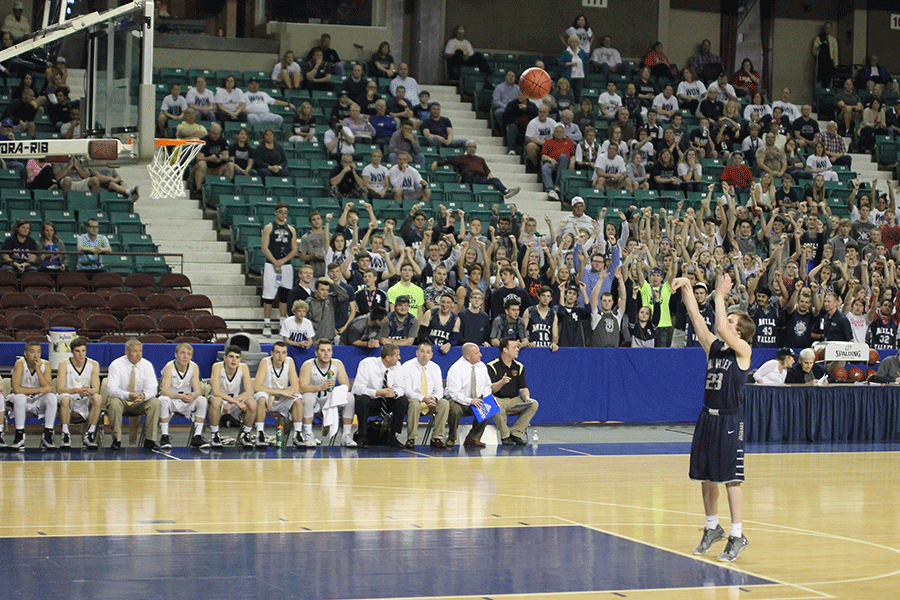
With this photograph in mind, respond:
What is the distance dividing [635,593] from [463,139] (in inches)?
707

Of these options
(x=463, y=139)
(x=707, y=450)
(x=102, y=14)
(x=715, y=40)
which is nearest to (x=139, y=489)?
(x=102, y=14)

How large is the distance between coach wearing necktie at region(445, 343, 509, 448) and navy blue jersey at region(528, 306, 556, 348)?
1.80 metres

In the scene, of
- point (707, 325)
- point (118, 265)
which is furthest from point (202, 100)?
point (707, 325)

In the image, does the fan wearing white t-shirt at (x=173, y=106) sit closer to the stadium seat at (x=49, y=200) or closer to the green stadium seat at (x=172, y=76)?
the green stadium seat at (x=172, y=76)

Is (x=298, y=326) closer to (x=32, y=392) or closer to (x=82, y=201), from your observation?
(x=32, y=392)

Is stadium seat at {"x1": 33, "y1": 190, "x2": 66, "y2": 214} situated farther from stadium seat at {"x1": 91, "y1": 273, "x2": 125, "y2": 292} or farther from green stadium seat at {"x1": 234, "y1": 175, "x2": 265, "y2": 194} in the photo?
green stadium seat at {"x1": 234, "y1": 175, "x2": 265, "y2": 194}

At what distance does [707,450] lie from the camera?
29.2 feet

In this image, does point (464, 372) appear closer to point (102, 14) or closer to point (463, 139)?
point (102, 14)

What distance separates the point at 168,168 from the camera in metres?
16.2

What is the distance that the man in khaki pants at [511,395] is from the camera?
1614 centimetres

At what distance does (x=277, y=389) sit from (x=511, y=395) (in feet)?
10.8

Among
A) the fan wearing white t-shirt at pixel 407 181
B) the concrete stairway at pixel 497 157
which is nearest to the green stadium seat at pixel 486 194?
the concrete stairway at pixel 497 157

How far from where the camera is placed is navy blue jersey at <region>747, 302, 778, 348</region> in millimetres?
18734

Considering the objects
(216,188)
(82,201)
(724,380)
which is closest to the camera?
(724,380)
